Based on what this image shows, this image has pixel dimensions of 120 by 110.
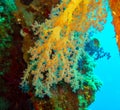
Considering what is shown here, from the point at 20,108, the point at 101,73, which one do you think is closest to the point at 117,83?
the point at 101,73

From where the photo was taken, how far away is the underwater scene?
9.09ft

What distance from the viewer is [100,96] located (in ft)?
361

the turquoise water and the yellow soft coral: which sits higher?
the turquoise water

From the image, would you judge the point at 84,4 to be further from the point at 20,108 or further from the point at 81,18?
the point at 20,108

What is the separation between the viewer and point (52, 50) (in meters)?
3.77

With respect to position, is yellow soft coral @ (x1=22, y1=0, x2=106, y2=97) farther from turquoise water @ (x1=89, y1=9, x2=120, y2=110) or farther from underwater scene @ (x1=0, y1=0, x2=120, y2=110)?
turquoise water @ (x1=89, y1=9, x2=120, y2=110)

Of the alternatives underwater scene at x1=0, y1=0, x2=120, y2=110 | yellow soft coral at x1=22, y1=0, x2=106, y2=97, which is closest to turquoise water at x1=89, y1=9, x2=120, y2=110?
underwater scene at x1=0, y1=0, x2=120, y2=110

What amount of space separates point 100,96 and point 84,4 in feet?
361

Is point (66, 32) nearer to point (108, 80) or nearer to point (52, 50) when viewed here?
point (52, 50)

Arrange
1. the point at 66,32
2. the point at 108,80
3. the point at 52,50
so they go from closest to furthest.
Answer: the point at 66,32 → the point at 52,50 → the point at 108,80

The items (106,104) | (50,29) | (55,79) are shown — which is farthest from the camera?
(106,104)

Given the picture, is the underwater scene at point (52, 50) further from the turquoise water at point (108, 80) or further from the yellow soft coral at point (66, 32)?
the turquoise water at point (108, 80)

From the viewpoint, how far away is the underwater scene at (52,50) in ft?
9.09

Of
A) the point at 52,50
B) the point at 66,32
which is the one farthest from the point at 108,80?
the point at 66,32
